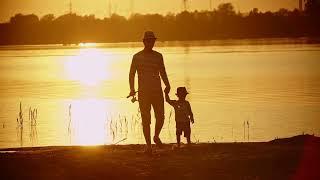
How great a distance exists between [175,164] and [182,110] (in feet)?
5.57

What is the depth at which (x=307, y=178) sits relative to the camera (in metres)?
9.76

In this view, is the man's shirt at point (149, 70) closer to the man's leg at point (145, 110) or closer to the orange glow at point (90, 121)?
the man's leg at point (145, 110)

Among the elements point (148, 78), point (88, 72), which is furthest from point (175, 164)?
point (88, 72)

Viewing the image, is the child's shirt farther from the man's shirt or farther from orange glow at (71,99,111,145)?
orange glow at (71,99,111,145)

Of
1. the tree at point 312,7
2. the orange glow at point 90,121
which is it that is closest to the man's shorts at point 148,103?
the orange glow at point 90,121

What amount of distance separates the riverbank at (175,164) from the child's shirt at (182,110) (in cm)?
51

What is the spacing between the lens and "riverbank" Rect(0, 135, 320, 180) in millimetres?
10109

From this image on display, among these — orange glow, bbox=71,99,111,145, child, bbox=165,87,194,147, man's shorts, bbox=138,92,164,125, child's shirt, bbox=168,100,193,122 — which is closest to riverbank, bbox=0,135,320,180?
child, bbox=165,87,194,147

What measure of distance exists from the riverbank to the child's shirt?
51 centimetres

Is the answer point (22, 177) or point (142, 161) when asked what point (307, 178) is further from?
point (22, 177)

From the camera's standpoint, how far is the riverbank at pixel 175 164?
1011 centimetres

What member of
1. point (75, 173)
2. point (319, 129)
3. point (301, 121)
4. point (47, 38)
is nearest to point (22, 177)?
point (75, 173)

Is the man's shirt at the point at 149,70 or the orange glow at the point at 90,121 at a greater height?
the man's shirt at the point at 149,70

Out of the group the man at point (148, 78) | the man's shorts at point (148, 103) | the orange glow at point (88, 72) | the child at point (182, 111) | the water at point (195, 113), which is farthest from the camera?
the orange glow at point (88, 72)
